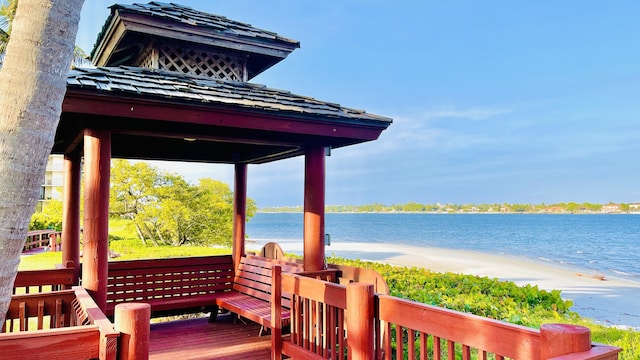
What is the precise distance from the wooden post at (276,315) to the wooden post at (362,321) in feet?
4.62

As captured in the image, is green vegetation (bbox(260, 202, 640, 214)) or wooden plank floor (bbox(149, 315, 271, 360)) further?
green vegetation (bbox(260, 202, 640, 214))

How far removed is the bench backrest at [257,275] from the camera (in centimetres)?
546

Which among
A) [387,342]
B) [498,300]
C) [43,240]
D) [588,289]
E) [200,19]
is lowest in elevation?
[588,289]

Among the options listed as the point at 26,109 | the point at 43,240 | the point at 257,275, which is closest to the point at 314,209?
the point at 257,275

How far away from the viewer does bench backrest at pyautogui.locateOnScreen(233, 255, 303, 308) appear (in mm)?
5455

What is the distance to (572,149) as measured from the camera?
5506 centimetres

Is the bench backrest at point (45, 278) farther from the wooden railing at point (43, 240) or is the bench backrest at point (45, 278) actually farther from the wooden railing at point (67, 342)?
the wooden railing at point (43, 240)

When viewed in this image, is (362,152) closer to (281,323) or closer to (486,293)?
(486,293)

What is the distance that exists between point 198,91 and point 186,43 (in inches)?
67.3

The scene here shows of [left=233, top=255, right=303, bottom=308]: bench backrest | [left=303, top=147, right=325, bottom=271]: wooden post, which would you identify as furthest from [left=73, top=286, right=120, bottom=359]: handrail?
[left=233, top=255, right=303, bottom=308]: bench backrest

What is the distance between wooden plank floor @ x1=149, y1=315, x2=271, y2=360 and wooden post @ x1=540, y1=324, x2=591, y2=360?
3.36 meters

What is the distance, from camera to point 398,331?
9.11 feet

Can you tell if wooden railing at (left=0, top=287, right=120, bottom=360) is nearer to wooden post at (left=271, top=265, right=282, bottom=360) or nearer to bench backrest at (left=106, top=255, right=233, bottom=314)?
wooden post at (left=271, top=265, right=282, bottom=360)

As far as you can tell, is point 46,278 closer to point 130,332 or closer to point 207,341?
point 207,341
